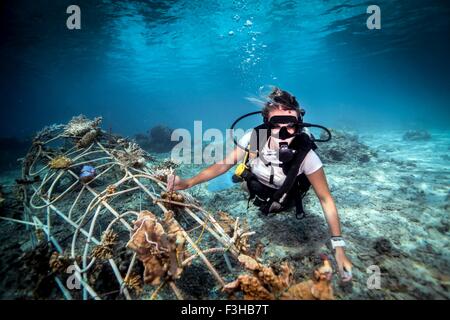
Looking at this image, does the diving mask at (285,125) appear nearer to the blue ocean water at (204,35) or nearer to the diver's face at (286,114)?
the diver's face at (286,114)

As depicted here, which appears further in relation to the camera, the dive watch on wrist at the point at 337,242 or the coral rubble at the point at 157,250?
the dive watch on wrist at the point at 337,242

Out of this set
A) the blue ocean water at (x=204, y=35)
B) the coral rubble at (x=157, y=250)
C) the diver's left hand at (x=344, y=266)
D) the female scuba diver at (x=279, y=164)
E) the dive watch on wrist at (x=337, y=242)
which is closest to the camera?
the coral rubble at (x=157, y=250)

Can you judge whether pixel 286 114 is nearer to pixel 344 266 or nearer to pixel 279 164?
pixel 279 164

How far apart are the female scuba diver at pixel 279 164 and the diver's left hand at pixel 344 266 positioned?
0.14 m

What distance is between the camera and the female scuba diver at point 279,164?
128 inches

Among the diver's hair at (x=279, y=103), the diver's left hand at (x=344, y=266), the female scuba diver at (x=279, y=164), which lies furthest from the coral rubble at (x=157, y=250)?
the diver's hair at (x=279, y=103)

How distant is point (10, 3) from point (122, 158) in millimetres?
20555

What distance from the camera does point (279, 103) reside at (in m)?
3.42

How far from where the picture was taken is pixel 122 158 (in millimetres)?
4395

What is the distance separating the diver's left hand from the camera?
2457 millimetres

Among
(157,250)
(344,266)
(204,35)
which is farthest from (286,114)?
(204,35)

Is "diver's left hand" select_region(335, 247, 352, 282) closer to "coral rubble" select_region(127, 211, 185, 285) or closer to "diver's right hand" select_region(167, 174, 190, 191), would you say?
"coral rubble" select_region(127, 211, 185, 285)

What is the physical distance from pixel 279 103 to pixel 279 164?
100 centimetres
